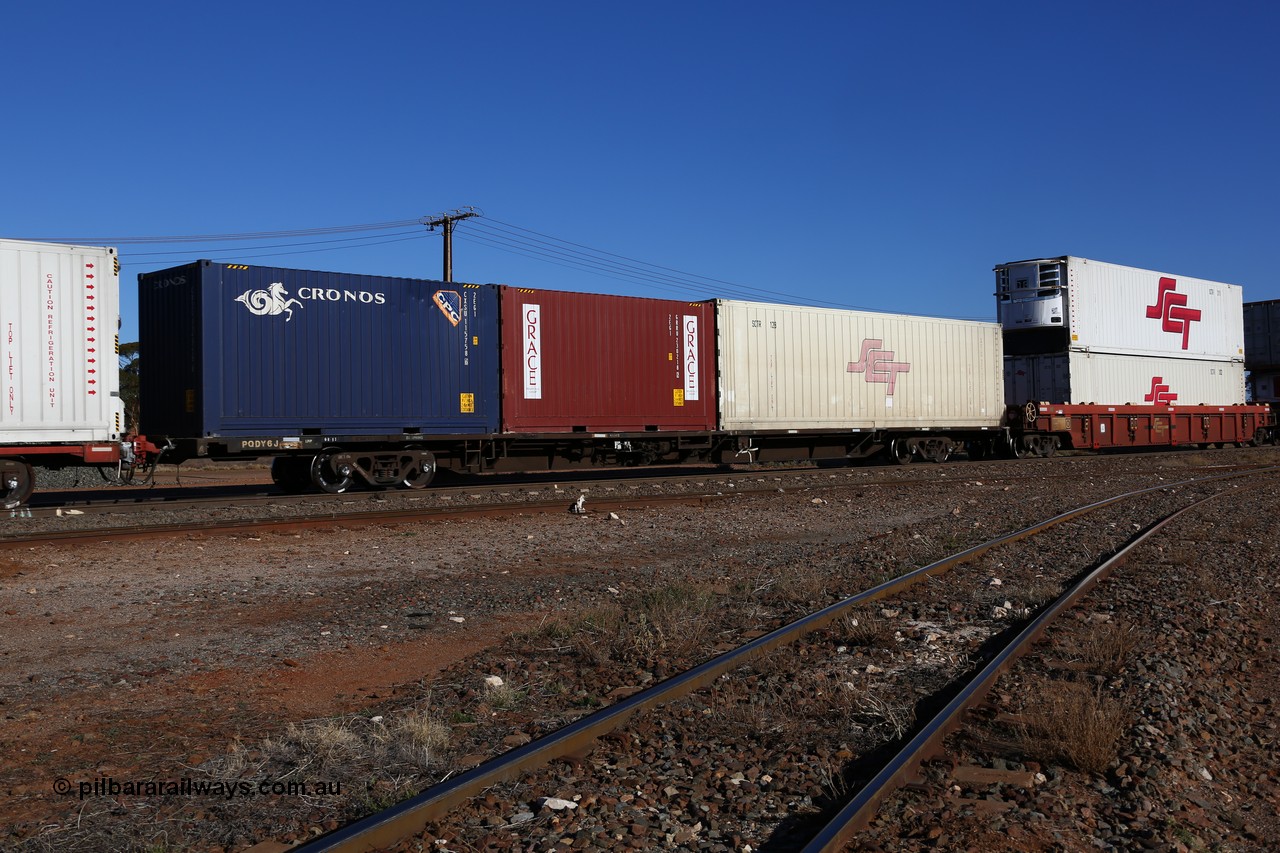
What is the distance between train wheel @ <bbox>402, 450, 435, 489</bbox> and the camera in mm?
17281

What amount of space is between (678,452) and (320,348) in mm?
7726

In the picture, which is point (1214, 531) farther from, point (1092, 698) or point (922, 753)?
point (922, 753)

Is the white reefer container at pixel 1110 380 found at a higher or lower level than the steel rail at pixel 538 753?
higher

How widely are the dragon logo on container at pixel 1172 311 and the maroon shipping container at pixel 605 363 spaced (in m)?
17.1

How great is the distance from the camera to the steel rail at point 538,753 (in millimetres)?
3158

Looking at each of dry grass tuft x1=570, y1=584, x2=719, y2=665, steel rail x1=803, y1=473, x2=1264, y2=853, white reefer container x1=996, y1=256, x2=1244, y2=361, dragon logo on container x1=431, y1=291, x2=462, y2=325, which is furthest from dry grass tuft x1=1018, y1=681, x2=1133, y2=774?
white reefer container x1=996, y1=256, x2=1244, y2=361

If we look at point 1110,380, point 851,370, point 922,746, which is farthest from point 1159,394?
point 922,746

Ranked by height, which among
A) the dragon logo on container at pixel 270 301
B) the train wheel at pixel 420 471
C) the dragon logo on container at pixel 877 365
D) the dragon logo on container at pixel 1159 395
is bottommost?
the train wheel at pixel 420 471

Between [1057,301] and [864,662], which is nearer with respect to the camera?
[864,662]

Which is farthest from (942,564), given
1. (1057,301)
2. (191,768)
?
(1057,301)

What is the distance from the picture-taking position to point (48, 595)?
8.29 meters

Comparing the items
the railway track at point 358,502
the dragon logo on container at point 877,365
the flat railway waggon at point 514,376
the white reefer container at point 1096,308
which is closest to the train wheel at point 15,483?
the flat railway waggon at point 514,376

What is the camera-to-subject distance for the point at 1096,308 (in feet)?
90.3

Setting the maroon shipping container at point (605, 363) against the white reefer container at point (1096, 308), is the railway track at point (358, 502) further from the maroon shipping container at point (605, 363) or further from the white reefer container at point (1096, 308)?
the white reefer container at point (1096, 308)
